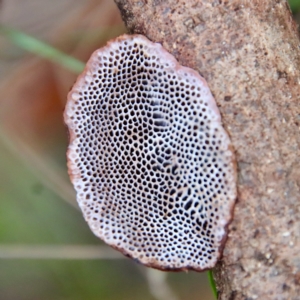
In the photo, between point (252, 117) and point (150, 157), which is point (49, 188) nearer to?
point (150, 157)

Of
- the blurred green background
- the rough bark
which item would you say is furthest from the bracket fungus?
the blurred green background

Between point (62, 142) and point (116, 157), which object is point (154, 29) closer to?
point (116, 157)

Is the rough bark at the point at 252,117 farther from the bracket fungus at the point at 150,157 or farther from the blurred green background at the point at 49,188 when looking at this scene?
the blurred green background at the point at 49,188

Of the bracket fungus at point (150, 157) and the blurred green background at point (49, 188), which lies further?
the blurred green background at point (49, 188)

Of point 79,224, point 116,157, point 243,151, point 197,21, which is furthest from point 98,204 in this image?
point 79,224

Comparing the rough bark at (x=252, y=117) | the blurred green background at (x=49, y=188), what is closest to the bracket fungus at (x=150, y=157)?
the rough bark at (x=252, y=117)

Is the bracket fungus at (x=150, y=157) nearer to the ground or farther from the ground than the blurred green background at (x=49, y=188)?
farther from the ground
